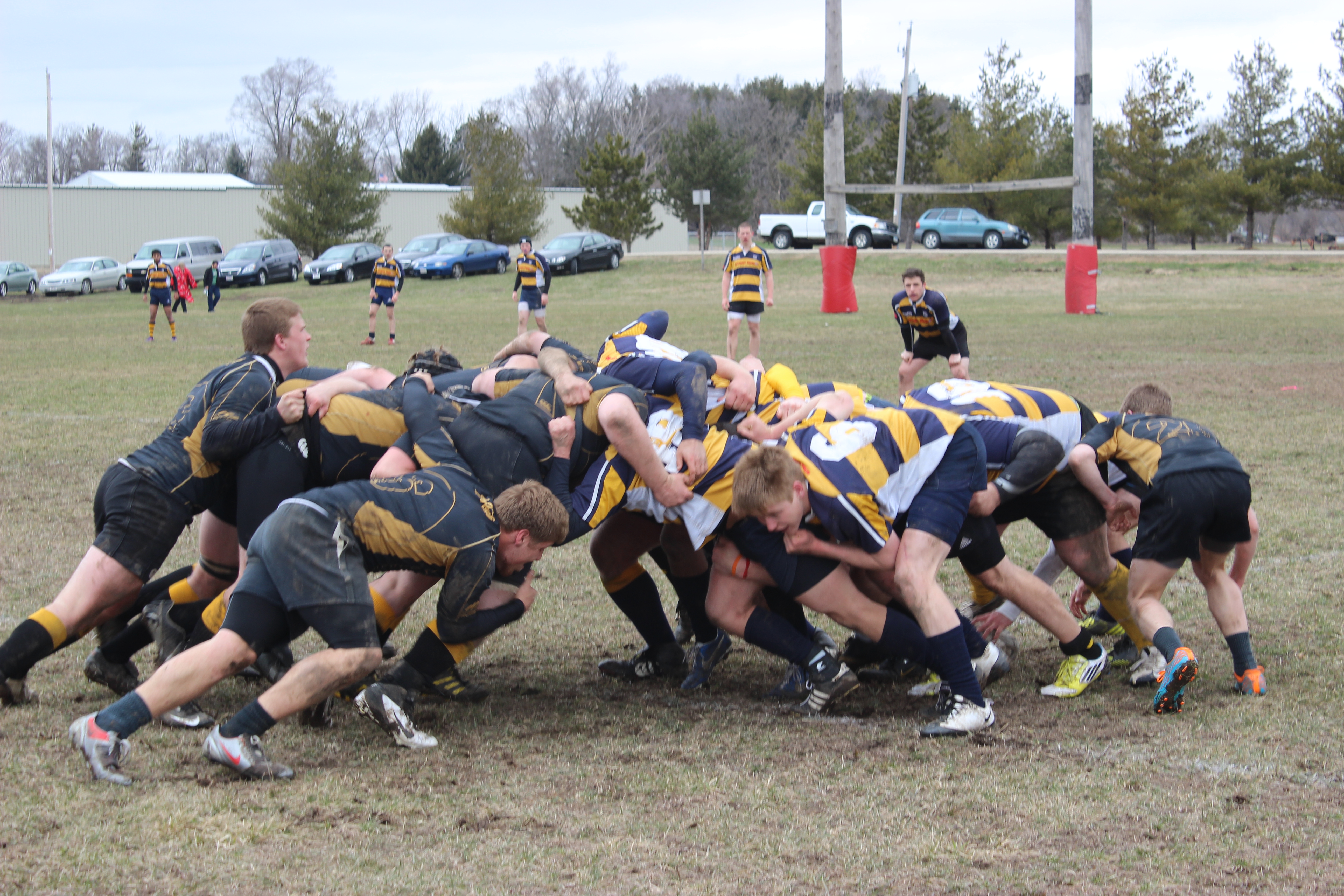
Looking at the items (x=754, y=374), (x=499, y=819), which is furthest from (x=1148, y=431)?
(x=499, y=819)

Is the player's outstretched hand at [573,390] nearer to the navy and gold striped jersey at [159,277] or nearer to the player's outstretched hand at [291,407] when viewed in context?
the player's outstretched hand at [291,407]

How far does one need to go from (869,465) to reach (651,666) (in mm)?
1456

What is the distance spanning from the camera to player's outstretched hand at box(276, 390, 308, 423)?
15.1ft

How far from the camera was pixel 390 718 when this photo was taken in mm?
4242

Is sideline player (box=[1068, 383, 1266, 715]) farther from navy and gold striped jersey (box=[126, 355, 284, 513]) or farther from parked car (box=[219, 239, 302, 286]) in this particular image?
parked car (box=[219, 239, 302, 286])

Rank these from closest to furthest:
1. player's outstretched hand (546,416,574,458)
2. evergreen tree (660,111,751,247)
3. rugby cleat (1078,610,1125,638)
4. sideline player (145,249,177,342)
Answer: player's outstretched hand (546,416,574,458) < rugby cleat (1078,610,1125,638) < sideline player (145,249,177,342) < evergreen tree (660,111,751,247)

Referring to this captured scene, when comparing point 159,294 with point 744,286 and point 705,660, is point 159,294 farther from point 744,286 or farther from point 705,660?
point 705,660

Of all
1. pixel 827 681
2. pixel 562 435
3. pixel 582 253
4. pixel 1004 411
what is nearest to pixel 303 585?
pixel 562 435

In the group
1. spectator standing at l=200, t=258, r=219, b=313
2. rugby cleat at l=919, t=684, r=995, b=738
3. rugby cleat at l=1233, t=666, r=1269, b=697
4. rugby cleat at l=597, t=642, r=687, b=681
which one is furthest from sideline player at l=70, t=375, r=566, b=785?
spectator standing at l=200, t=258, r=219, b=313

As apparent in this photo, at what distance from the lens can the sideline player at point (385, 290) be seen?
68.6ft

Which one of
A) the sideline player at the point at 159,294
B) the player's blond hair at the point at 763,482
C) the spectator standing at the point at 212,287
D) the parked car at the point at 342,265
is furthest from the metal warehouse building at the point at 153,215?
the player's blond hair at the point at 763,482

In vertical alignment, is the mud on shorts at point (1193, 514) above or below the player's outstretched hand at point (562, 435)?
below

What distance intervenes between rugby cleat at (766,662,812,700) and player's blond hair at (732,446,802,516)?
92 cm

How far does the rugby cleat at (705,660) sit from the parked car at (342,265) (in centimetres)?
3321
